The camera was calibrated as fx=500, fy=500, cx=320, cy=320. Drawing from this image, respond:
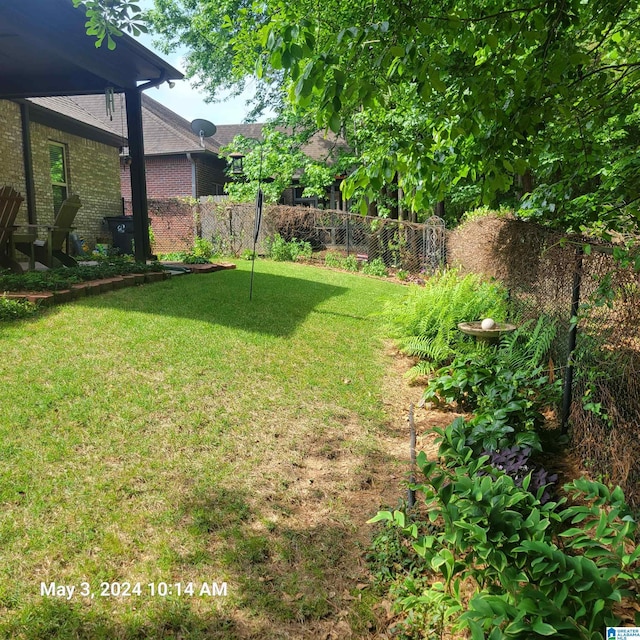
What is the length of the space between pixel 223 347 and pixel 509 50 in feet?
12.2

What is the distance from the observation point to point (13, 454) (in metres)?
3.03

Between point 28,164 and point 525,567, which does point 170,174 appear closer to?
point 28,164

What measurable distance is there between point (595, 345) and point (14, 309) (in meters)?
5.60

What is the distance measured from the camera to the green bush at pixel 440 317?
219 inches

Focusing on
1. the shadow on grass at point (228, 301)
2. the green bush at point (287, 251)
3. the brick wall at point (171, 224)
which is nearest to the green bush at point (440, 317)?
the shadow on grass at point (228, 301)

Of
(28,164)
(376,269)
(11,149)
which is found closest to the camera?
(11,149)

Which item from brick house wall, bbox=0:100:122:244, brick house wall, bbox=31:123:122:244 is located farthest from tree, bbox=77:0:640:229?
brick house wall, bbox=31:123:122:244

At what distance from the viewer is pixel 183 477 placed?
3.02 meters

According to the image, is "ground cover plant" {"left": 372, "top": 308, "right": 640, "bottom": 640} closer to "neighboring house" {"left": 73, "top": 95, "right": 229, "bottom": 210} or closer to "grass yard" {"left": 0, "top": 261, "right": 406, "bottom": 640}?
"grass yard" {"left": 0, "top": 261, "right": 406, "bottom": 640}

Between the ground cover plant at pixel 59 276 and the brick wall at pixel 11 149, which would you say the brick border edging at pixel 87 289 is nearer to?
the ground cover plant at pixel 59 276

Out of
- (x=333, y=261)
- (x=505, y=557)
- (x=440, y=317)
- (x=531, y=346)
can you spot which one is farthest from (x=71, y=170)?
(x=505, y=557)

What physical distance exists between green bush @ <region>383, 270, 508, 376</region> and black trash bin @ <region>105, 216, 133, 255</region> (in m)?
10.0

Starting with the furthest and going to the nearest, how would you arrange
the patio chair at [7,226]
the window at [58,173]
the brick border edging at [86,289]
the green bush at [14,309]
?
the window at [58,173] → the patio chair at [7,226] → the brick border edging at [86,289] → the green bush at [14,309]

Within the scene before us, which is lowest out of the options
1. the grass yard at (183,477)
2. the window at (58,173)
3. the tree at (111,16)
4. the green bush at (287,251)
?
the grass yard at (183,477)
